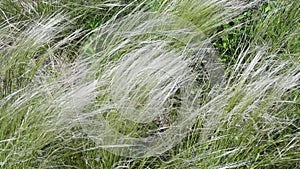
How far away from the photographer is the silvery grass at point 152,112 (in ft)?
5.17

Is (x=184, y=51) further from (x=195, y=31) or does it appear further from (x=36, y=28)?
(x=36, y=28)

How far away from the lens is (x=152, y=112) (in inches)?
64.7

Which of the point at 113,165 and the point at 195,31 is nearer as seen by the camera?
the point at 113,165

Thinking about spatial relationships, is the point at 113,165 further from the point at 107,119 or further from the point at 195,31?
the point at 195,31

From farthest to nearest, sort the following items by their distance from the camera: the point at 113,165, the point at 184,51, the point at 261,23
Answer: the point at 261,23, the point at 184,51, the point at 113,165

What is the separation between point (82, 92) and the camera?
1624mm

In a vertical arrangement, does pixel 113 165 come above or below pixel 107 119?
below

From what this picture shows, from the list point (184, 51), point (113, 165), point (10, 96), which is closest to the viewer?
point (113, 165)

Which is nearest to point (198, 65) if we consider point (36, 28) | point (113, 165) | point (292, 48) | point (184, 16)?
point (184, 16)

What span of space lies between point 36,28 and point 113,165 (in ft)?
2.22

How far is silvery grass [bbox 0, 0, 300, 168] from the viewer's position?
158 centimetres

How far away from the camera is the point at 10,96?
1662 millimetres

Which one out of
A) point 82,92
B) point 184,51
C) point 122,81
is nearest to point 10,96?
point 82,92

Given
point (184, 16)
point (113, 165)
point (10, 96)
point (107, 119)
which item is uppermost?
point (184, 16)
